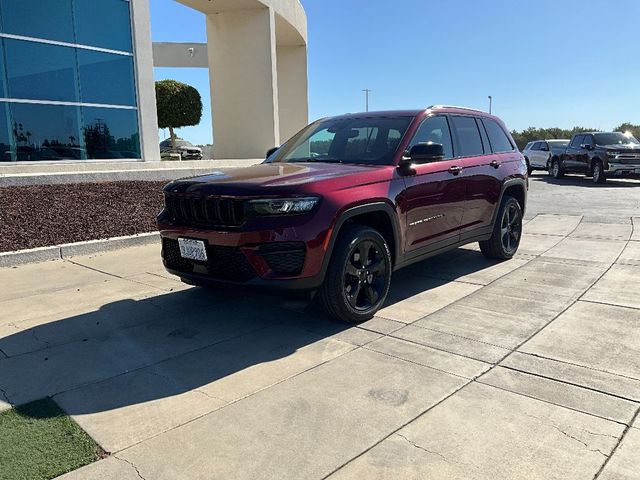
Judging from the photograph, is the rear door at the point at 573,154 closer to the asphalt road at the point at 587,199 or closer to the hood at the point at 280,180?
the asphalt road at the point at 587,199

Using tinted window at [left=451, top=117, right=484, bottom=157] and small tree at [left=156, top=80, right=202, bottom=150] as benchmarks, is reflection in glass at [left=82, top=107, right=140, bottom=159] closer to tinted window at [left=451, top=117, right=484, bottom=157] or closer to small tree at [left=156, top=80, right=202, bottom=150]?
tinted window at [left=451, top=117, right=484, bottom=157]

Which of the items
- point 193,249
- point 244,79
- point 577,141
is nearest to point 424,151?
point 193,249

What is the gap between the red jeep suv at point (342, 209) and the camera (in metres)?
3.86

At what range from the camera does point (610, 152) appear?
17.2 metres

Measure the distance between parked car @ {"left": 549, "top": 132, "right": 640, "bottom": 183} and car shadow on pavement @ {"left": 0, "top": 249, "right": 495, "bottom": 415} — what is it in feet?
49.4

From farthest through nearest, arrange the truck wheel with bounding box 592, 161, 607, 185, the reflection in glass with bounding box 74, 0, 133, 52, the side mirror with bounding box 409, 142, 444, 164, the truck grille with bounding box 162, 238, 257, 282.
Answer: the truck wheel with bounding box 592, 161, 607, 185 → the reflection in glass with bounding box 74, 0, 133, 52 → the side mirror with bounding box 409, 142, 444, 164 → the truck grille with bounding box 162, 238, 257, 282

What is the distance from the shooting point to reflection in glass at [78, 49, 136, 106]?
11930 mm

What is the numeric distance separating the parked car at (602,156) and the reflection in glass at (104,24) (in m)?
15.0

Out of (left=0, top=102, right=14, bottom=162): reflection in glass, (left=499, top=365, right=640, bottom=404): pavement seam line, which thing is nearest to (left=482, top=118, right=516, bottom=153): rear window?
(left=499, top=365, right=640, bottom=404): pavement seam line

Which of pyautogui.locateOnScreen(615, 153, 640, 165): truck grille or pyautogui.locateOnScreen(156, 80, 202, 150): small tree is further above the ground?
pyautogui.locateOnScreen(156, 80, 202, 150): small tree

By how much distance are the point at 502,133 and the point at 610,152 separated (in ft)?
41.6

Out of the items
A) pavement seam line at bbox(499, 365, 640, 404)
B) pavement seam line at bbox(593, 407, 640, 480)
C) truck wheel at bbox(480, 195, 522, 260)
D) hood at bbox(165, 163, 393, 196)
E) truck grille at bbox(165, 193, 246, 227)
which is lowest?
pavement seam line at bbox(593, 407, 640, 480)

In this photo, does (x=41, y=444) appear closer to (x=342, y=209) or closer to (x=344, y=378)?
(x=344, y=378)

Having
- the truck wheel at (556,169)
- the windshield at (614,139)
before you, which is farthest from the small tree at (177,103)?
the windshield at (614,139)
